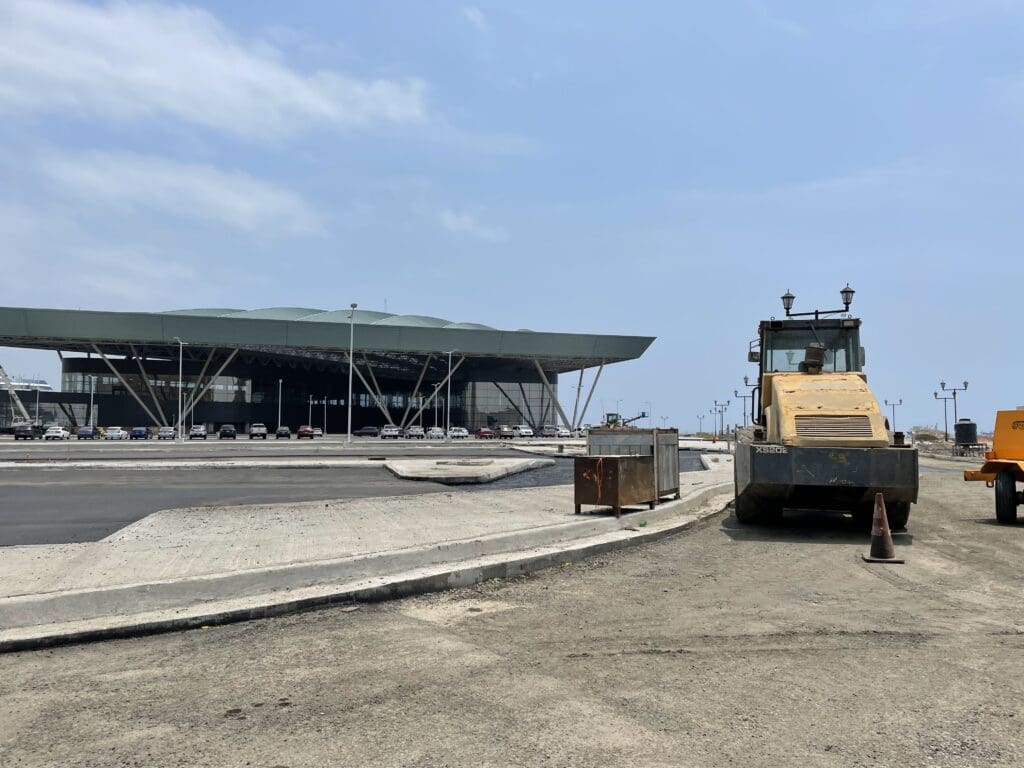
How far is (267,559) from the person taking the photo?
28.1 feet

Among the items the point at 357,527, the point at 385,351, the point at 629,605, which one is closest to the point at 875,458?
the point at 629,605

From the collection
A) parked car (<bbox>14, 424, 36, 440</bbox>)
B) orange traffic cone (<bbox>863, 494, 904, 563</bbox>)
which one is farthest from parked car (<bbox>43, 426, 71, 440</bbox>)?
orange traffic cone (<bbox>863, 494, 904, 563</bbox>)

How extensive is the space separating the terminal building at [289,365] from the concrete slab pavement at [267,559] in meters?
64.3

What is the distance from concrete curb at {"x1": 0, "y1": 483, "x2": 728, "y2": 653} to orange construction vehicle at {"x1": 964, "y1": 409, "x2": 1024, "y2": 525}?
297 inches

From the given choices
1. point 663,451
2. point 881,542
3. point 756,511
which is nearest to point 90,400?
point 663,451

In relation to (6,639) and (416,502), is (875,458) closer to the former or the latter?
(416,502)

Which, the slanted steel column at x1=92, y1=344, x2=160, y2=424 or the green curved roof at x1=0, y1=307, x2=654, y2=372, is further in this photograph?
the slanted steel column at x1=92, y1=344, x2=160, y2=424

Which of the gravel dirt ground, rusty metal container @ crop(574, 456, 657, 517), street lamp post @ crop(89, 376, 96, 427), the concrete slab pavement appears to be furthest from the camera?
street lamp post @ crop(89, 376, 96, 427)

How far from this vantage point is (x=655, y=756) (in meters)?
3.97

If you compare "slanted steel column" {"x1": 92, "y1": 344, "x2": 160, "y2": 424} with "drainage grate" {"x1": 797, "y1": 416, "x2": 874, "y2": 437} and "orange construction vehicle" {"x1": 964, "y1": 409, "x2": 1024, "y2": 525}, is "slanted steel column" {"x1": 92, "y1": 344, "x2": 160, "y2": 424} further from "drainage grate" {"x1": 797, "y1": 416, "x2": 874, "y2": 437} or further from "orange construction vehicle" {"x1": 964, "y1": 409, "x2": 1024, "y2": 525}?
"orange construction vehicle" {"x1": 964, "y1": 409, "x2": 1024, "y2": 525}

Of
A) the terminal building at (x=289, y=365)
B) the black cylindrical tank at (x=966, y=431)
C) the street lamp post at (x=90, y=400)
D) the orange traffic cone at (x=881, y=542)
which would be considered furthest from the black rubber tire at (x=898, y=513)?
the street lamp post at (x=90, y=400)

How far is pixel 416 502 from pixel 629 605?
26.1ft

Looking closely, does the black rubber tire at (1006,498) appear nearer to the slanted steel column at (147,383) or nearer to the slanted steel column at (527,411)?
the slanted steel column at (147,383)

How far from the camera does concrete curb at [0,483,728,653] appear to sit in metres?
6.22
